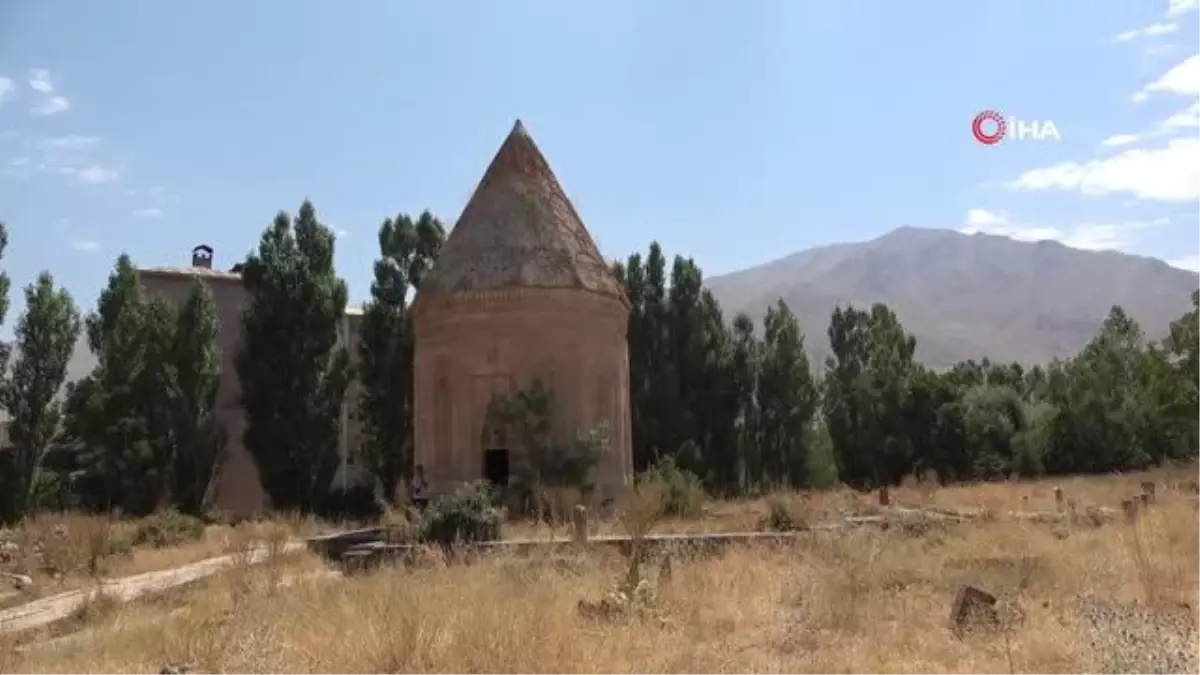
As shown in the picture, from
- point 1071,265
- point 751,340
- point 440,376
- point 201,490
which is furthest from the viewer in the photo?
point 1071,265

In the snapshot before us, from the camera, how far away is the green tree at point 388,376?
25547mm

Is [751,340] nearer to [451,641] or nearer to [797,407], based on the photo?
[797,407]

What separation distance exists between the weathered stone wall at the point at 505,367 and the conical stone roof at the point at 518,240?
0.25 meters

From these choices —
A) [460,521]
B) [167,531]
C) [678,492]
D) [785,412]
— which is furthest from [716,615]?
[785,412]

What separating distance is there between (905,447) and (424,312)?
56.7 feet

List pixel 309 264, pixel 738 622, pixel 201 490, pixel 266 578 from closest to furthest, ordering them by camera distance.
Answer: pixel 738 622, pixel 266 578, pixel 201 490, pixel 309 264

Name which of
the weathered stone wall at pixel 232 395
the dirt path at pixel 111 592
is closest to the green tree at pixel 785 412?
the weathered stone wall at pixel 232 395

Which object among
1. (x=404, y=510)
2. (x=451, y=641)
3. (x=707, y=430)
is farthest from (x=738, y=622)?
(x=707, y=430)

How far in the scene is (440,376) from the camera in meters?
19.7

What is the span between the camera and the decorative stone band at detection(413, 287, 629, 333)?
18906mm

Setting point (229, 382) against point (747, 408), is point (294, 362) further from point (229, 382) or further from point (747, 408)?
point (747, 408)

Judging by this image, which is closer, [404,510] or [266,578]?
[266,578]

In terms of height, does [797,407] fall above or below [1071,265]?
below

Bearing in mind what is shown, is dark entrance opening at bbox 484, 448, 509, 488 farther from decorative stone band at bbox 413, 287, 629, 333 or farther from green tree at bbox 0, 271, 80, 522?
green tree at bbox 0, 271, 80, 522
